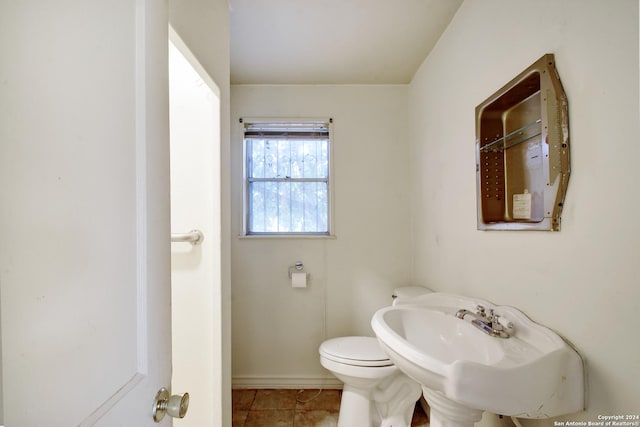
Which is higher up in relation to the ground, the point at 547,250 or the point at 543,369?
the point at 547,250

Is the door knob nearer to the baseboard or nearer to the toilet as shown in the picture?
the toilet

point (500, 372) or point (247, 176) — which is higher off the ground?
point (247, 176)

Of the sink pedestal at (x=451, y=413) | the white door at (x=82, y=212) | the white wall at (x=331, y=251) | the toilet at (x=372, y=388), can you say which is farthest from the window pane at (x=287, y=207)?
the white door at (x=82, y=212)

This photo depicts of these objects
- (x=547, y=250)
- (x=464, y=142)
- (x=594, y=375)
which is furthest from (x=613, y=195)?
(x=464, y=142)

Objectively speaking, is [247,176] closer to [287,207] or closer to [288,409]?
[287,207]

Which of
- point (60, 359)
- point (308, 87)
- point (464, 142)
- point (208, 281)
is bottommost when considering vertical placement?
point (208, 281)

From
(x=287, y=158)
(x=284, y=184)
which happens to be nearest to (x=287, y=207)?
(x=284, y=184)

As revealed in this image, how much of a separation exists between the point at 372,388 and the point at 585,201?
4.37ft

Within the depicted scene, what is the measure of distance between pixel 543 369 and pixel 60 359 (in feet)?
3.53

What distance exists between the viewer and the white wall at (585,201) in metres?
0.68

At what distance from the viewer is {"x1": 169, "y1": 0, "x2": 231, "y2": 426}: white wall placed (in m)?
1.04

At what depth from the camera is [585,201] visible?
78cm

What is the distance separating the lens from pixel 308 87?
7.09 feet

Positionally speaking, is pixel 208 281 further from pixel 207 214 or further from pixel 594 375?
pixel 594 375
